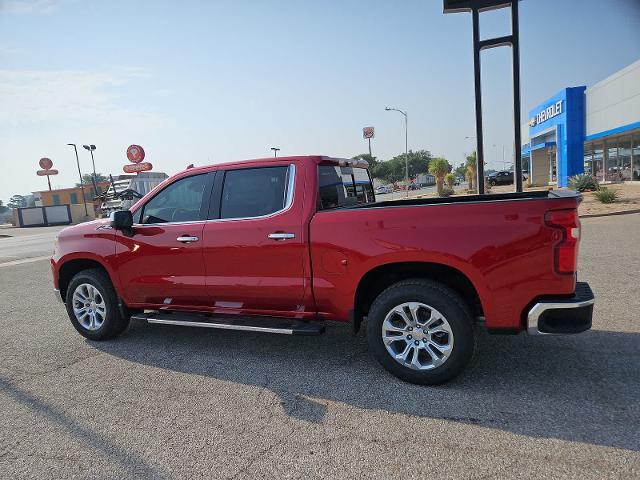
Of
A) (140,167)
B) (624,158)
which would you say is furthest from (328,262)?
(140,167)

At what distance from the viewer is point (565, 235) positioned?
317cm

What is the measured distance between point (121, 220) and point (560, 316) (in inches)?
160

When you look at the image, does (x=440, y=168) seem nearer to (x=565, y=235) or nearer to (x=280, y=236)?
(x=280, y=236)

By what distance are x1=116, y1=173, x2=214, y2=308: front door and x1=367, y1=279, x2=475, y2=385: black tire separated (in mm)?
1793

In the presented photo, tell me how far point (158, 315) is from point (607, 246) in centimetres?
885

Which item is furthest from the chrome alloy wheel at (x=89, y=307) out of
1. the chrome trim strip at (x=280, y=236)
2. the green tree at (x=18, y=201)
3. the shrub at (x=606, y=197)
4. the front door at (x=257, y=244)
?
the green tree at (x=18, y=201)

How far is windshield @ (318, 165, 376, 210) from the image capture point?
426 centimetres

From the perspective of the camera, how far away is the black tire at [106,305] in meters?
5.04

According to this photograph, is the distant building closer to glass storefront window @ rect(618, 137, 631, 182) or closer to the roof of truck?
glass storefront window @ rect(618, 137, 631, 182)

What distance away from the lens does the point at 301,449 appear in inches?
113

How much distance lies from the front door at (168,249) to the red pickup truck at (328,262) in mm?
13

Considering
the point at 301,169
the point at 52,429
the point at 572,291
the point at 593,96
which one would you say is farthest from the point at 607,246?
the point at 593,96

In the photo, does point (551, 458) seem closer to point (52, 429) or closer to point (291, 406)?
point (291, 406)

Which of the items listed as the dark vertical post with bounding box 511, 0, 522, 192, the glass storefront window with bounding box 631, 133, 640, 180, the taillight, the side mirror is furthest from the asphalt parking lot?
the glass storefront window with bounding box 631, 133, 640, 180
